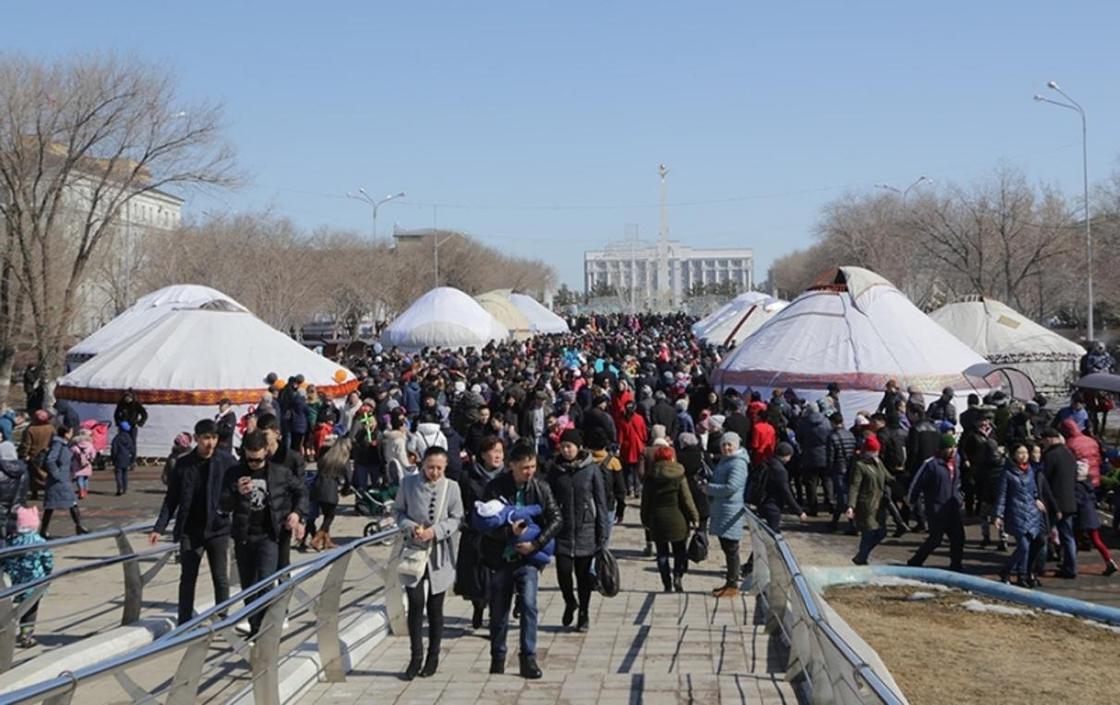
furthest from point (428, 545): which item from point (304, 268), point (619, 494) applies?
point (304, 268)

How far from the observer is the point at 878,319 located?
2634 centimetres

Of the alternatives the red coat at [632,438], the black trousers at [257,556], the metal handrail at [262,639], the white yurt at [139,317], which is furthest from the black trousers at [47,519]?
the white yurt at [139,317]

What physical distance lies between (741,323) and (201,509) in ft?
111

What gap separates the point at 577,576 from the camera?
9.28m

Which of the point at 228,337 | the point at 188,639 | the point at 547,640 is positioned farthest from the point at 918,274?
the point at 188,639

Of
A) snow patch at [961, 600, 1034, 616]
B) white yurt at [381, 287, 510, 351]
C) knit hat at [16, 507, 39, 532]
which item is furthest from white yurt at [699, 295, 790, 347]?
knit hat at [16, 507, 39, 532]

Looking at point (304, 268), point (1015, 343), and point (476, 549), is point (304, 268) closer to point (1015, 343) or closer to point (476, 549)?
point (1015, 343)

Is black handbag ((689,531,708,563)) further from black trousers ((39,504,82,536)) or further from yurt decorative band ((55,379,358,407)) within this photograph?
yurt decorative band ((55,379,358,407))

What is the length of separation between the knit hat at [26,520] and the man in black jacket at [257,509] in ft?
6.70

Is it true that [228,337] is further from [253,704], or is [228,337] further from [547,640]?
[253,704]

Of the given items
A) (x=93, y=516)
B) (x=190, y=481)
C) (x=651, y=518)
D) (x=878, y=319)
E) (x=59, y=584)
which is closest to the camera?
(x=190, y=481)

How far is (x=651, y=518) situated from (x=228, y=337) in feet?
58.3

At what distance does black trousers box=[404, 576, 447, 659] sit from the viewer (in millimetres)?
7965

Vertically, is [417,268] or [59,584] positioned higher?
[417,268]
